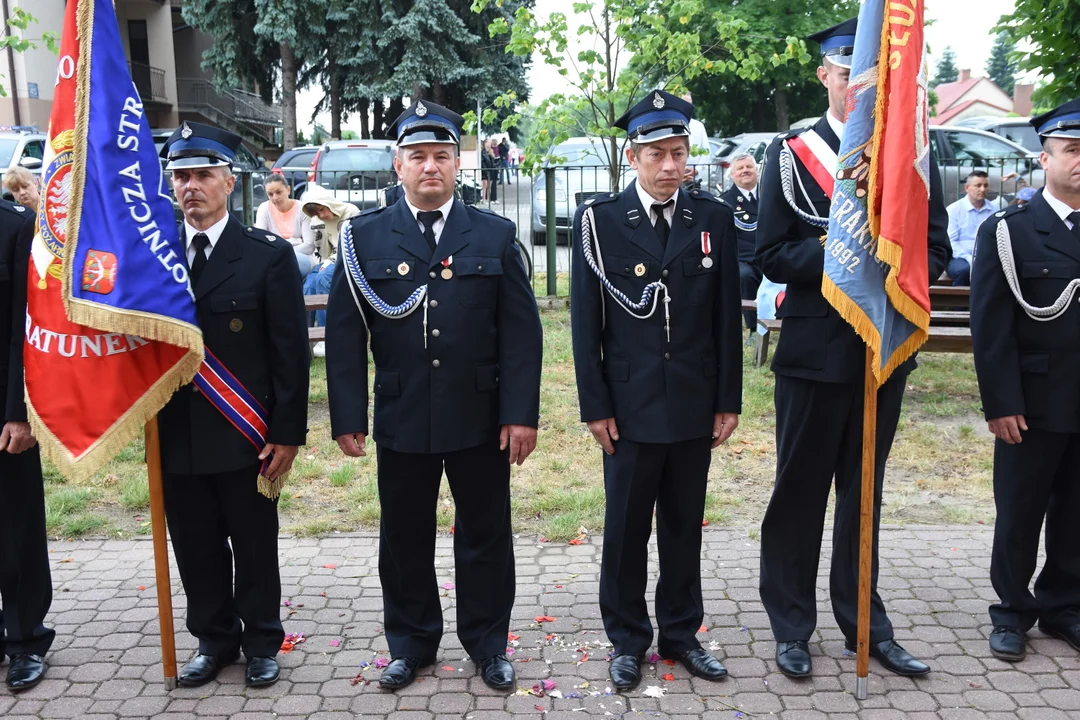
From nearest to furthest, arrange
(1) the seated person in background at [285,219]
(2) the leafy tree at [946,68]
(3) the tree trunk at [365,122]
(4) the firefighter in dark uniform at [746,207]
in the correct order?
(4) the firefighter in dark uniform at [746,207], (1) the seated person in background at [285,219], (3) the tree trunk at [365,122], (2) the leafy tree at [946,68]

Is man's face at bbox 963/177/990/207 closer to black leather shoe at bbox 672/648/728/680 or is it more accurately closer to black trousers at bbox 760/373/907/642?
black trousers at bbox 760/373/907/642

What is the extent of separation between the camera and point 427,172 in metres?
3.76

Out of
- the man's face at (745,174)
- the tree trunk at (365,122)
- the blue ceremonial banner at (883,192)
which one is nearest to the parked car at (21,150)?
the man's face at (745,174)

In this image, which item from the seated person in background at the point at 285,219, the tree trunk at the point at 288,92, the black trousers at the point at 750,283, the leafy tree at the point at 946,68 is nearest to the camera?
the black trousers at the point at 750,283

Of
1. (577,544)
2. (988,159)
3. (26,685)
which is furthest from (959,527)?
(988,159)

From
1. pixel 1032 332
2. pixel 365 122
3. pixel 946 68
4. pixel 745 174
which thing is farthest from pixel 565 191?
pixel 946 68

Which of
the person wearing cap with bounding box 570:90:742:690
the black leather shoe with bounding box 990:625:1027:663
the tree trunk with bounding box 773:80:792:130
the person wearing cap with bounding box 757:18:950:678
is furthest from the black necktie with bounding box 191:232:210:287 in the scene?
the tree trunk with bounding box 773:80:792:130

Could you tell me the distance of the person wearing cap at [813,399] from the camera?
3842 millimetres

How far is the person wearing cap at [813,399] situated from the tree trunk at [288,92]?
27686 millimetres

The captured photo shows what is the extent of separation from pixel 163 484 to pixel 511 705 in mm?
1556

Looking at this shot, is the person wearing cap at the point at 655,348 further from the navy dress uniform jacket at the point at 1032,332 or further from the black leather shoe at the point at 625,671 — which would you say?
the navy dress uniform jacket at the point at 1032,332

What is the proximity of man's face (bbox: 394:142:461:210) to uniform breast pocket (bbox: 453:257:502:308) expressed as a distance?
261mm

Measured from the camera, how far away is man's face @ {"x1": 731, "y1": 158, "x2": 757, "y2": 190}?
9.23 meters

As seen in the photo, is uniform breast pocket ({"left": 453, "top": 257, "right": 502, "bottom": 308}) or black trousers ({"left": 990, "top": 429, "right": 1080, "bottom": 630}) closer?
uniform breast pocket ({"left": 453, "top": 257, "right": 502, "bottom": 308})
